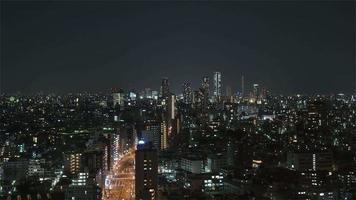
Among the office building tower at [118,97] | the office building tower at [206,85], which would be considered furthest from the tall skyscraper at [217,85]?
the office building tower at [118,97]

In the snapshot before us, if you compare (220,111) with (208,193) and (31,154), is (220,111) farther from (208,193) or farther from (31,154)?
(208,193)

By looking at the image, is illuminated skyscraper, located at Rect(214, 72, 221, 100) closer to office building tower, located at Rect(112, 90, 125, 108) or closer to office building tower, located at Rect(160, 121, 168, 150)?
office building tower, located at Rect(112, 90, 125, 108)

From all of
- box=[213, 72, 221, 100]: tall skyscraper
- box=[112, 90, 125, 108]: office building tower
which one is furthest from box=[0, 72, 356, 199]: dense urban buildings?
box=[213, 72, 221, 100]: tall skyscraper

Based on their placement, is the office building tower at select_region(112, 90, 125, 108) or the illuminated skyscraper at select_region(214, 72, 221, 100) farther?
the illuminated skyscraper at select_region(214, 72, 221, 100)

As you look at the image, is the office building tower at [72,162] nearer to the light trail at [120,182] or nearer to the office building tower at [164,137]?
the light trail at [120,182]

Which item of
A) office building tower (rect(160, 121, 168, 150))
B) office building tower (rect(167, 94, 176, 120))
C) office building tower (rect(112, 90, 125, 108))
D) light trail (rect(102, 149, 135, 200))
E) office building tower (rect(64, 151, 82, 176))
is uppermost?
office building tower (rect(112, 90, 125, 108))

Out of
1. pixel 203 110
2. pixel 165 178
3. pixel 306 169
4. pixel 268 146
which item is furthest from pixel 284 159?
pixel 203 110

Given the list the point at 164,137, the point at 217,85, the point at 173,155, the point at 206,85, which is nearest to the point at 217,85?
the point at 217,85

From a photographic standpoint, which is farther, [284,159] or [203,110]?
[203,110]
